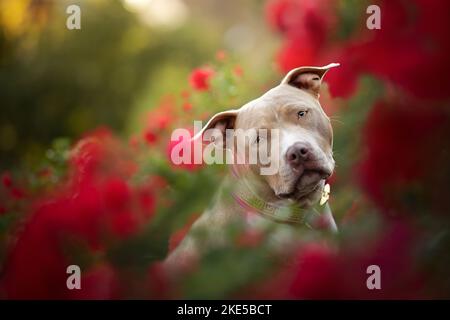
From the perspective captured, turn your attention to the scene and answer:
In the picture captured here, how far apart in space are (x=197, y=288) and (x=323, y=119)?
37.2 inches

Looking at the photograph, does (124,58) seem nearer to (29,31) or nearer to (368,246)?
(29,31)

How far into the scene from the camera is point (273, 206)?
5.45ft

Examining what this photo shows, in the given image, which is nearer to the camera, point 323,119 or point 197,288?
point 197,288

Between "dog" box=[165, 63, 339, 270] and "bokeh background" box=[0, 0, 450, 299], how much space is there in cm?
5

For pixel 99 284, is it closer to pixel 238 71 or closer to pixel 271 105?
pixel 271 105

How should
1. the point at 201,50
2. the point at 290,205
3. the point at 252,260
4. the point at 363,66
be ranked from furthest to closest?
the point at 201,50 → the point at 290,205 → the point at 363,66 → the point at 252,260

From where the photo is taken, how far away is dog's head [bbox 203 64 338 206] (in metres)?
1.59

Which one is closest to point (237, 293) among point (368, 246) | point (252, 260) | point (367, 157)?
point (252, 260)

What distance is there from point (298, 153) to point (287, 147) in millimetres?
39

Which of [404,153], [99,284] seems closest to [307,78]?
[404,153]

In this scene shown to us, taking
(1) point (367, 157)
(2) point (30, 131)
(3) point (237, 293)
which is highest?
(2) point (30, 131)

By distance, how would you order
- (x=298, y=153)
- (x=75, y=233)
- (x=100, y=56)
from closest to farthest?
(x=75, y=233) → (x=298, y=153) → (x=100, y=56)

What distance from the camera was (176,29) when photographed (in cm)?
304

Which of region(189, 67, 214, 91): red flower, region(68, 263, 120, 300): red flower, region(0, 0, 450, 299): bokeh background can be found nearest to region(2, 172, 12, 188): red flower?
region(0, 0, 450, 299): bokeh background
